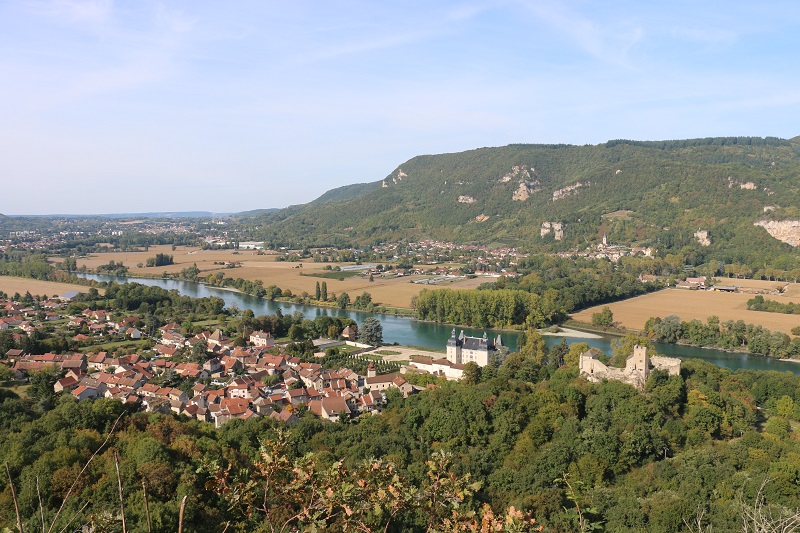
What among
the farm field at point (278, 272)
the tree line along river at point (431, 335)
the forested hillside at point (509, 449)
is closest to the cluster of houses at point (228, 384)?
the forested hillside at point (509, 449)

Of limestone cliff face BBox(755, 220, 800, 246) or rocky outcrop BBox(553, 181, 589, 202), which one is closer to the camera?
limestone cliff face BBox(755, 220, 800, 246)

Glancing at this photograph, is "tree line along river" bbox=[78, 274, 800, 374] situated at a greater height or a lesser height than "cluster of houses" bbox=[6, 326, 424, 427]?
lesser

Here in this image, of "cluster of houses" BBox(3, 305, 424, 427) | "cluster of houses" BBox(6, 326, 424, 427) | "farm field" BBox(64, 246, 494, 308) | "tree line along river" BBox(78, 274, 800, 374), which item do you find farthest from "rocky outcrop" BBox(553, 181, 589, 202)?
"cluster of houses" BBox(6, 326, 424, 427)

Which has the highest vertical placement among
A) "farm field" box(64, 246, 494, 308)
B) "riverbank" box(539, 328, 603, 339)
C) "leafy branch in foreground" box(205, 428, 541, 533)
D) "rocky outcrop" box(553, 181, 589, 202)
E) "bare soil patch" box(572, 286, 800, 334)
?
"rocky outcrop" box(553, 181, 589, 202)

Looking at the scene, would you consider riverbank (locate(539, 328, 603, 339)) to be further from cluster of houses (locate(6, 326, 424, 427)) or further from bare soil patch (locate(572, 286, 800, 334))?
cluster of houses (locate(6, 326, 424, 427))

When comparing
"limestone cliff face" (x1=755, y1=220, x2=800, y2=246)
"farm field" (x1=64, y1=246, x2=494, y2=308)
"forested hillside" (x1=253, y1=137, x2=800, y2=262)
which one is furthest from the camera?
"forested hillside" (x1=253, y1=137, x2=800, y2=262)

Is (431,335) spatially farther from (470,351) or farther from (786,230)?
(786,230)

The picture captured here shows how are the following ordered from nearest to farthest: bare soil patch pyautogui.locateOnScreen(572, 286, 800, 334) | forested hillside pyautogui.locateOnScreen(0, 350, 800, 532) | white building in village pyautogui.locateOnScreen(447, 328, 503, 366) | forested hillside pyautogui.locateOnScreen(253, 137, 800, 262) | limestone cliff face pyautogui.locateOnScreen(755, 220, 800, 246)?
forested hillside pyautogui.locateOnScreen(0, 350, 800, 532) → white building in village pyautogui.locateOnScreen(447, 328, 503, 366) → bare soil patch pyautogui.locateOnScreen(572, 286, 800, 334) → limestone cliff face pyautogui.locateOnScreen(755, 220, 800, 246) → forested hillside pyautogui.locateOnScreen(253, 137, 800, 262)

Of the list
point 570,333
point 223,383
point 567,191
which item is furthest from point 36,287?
point 567,191
